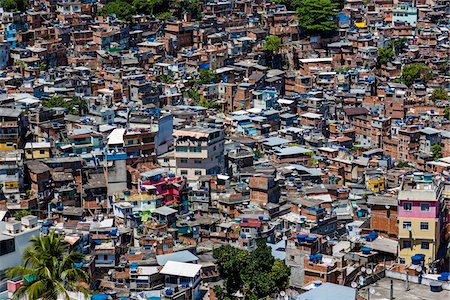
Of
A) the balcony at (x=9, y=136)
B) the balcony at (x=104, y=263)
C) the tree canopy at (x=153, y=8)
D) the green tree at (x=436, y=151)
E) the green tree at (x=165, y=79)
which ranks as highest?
Result: the tree canopy at (x=153, y=8)

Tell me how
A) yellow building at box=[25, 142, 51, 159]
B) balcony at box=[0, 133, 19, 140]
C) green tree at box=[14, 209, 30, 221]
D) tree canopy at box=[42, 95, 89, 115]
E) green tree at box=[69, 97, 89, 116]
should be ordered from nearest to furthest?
green tree at box=[14, 209, 30, 221]
yellow building at box=[25, 142, 51, 159]
balcony at box=[0, 133, 19, 140]
green tree at box=[69, 97, 89, 116]
tree canopy at box=[42, 95, 89, 115]

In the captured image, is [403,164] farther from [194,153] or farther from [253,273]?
[253,273]

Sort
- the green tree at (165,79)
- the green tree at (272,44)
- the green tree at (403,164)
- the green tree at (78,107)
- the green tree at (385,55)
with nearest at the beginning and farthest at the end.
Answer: the green tree at (403,164) → the green tree at (78,107) → the green tree at (165,79) → the green tree at (385,55) → the green tree at (272,44)

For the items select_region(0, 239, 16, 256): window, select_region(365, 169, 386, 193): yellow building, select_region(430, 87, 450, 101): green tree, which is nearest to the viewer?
select_region(0, 239, 16, 256): window

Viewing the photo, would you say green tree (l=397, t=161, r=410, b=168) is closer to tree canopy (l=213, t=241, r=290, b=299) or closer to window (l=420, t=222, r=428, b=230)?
tree canopy (l=213, t=241, r=290, b=299)

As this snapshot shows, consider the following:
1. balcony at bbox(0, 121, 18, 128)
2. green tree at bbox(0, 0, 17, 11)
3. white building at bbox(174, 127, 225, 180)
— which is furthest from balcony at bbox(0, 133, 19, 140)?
green tree at bbox(0, 0, 17, 11)

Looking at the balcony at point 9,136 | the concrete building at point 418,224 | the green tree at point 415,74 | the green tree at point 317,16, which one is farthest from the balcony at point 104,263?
the green tree at point 317,16

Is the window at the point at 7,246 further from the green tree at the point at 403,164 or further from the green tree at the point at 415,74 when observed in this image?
the green tree at the point at 415,74
